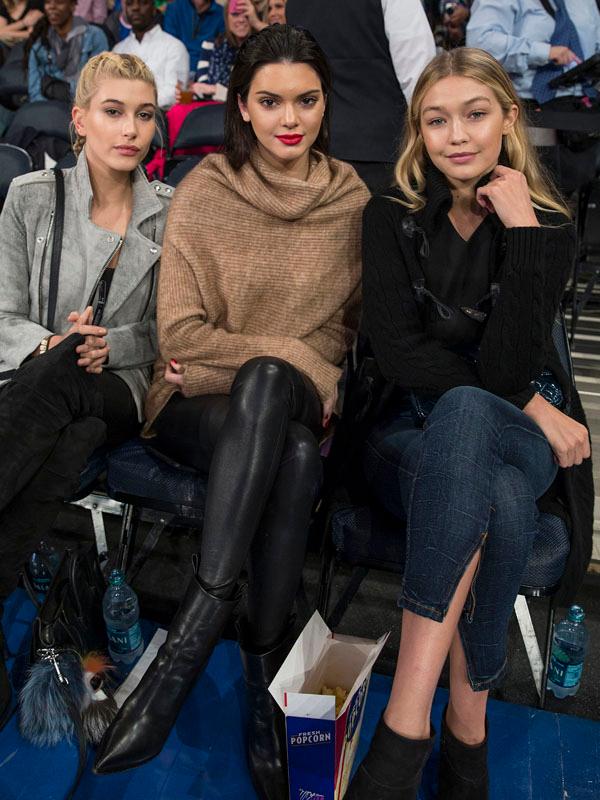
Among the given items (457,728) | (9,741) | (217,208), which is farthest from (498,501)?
(9,741)

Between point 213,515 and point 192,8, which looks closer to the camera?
point 213,515

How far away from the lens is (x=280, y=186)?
201 centimetres

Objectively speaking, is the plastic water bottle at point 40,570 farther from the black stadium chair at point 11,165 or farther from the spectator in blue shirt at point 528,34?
the spectator in blue shirt at point 528,34

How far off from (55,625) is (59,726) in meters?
0.22

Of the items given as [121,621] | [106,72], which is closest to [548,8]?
[106,72]

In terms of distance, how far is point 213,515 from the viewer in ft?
5.24

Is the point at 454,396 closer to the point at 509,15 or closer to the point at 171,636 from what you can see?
the point at 171,636

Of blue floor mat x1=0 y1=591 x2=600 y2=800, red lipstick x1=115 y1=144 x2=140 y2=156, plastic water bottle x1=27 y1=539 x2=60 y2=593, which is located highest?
red lipstick x1=115 y1=144 x2=140 y2=156

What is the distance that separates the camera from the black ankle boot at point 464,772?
1585 millimetres

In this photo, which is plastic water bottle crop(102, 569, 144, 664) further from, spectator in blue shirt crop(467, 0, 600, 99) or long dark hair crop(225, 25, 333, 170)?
spectator in blue shirt crop(467, 0, 600, 99)

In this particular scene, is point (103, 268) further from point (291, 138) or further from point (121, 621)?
point (121, 621)

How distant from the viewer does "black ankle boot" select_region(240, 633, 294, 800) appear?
5.33 feet

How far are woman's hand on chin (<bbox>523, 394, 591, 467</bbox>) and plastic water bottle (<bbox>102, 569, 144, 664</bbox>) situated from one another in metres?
1.12

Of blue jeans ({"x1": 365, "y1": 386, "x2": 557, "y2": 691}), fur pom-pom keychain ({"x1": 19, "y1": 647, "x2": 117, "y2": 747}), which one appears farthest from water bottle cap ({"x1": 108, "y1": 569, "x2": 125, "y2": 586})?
blue jeans ({"x1": 365, "y1": 386, "x2": 557, "y2": 691})
